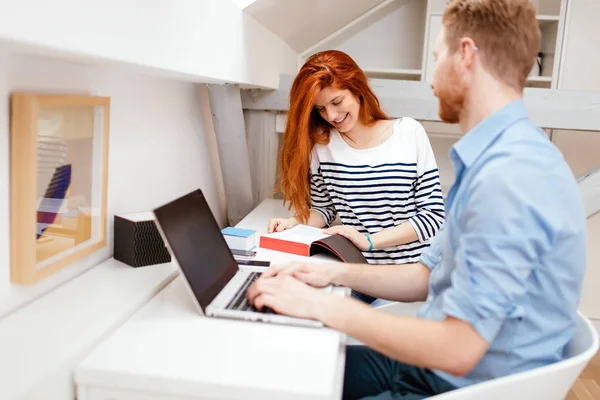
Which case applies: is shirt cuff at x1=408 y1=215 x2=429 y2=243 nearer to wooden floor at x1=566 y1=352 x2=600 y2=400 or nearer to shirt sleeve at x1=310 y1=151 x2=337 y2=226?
shirt sleeve at x1=310 y1=151 x2=337 y2=226

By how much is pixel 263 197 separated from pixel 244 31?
0.94m

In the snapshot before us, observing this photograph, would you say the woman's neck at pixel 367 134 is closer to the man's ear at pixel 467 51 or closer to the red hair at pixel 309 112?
the red hair at pixel 309 112

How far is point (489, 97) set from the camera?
1057mm

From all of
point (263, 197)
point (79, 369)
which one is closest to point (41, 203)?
point (79, 369)

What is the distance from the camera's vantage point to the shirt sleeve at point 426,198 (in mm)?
1838

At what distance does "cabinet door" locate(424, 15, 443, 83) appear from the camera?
3.00 m

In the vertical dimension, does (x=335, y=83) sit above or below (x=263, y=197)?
above

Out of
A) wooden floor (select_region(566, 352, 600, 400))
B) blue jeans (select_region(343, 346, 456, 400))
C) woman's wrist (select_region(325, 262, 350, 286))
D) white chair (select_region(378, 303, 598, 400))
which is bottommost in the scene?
wooden floor (select_region(566, 352, 600, 400))

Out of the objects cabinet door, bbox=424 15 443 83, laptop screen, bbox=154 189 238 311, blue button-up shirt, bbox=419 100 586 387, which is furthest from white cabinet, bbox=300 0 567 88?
blue button-up shirt, bbox=419 100 586 387

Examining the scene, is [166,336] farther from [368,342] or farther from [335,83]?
[335,83]

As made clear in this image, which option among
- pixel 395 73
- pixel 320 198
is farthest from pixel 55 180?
pixel 395 73

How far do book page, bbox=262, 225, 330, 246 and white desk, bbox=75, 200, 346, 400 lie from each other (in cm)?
57

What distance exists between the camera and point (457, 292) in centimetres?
93

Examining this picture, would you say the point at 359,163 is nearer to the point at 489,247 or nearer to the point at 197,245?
the point at 197,245
